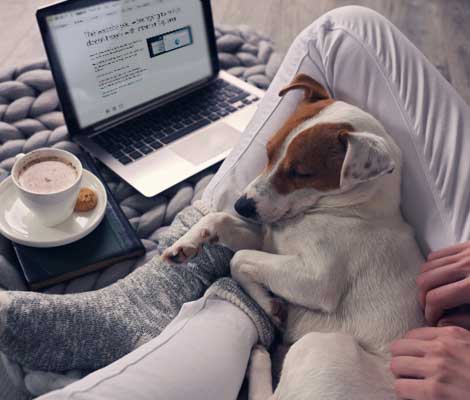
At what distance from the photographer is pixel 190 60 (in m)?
1.80

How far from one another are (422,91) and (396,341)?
56 centimetres

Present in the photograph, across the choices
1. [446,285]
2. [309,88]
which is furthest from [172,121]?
[446,285]

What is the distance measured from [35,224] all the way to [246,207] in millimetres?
492

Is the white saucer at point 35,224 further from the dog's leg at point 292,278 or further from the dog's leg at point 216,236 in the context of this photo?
the dog's leg at point 292,278

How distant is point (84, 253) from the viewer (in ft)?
4.31

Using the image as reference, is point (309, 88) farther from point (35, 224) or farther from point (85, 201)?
point (35, 224)

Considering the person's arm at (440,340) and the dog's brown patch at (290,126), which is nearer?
the person's arm at (440,340)

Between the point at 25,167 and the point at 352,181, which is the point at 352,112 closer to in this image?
the point at 352,181

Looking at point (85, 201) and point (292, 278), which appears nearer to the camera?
point (292, 278)

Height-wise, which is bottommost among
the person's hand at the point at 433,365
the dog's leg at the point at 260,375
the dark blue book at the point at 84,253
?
the dog's leg at the point at 260,375

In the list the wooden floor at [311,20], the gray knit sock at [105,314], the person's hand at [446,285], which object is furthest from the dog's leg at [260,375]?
the wooden floor at [311,20]

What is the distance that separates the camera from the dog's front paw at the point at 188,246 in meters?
1.16

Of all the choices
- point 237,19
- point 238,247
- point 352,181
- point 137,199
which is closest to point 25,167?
point 137,199

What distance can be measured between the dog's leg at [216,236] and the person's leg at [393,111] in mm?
77
